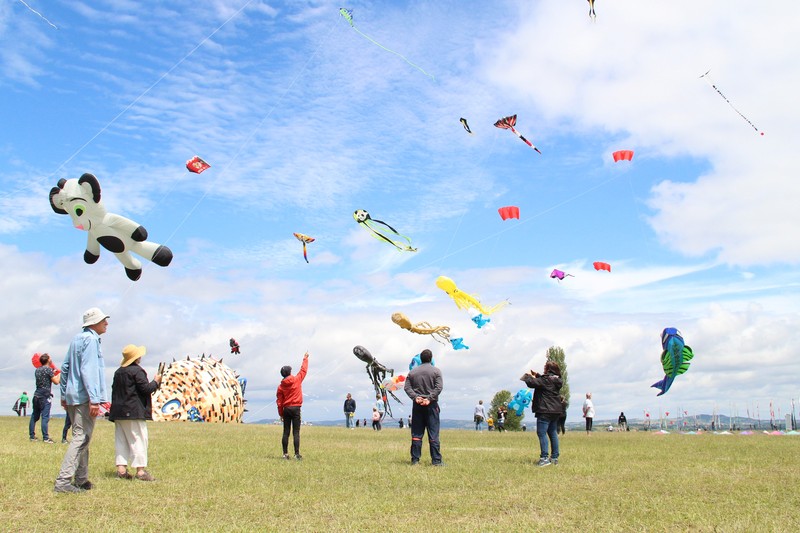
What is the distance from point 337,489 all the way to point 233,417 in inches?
898

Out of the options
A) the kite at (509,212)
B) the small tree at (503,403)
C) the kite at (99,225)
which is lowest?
the small tree at (503,403)

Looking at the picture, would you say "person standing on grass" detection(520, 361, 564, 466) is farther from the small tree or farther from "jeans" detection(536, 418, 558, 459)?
the small tree

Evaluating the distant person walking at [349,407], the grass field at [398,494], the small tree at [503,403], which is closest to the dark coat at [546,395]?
the grass field at [398,494]

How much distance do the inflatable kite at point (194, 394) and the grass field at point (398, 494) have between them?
15.0 meters

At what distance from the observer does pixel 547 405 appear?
1289 centimetres

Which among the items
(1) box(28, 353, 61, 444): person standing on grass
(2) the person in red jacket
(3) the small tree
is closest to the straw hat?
(2) the person in red jacket

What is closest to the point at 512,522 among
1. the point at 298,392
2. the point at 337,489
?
the point at 337,489

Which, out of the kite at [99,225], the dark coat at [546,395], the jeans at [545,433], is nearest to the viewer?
the kite at [99,225]

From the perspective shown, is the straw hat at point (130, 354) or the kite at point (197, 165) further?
the kite at point (197, 165)

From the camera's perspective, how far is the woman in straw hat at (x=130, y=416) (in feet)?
31.4

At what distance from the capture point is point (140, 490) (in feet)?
28.5

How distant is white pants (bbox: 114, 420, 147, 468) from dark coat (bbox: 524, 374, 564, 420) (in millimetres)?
6880

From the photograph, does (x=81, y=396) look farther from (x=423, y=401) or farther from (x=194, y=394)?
(x=194, y=394)

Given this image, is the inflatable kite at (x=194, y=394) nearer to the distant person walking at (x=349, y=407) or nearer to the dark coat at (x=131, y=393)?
the distant person walking at (x=349, y=407)
